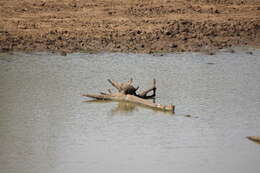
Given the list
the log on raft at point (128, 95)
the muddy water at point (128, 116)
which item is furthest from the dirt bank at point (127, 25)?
the log on raft at point (128, 95)

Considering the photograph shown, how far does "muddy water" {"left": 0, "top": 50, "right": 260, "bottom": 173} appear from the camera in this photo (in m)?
12.4

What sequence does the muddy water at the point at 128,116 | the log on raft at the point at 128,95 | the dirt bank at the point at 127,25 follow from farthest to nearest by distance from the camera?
the dirt bank at the point at 127,25
the log on raft at the point at 128,95
the muddy water at the point at 128,116

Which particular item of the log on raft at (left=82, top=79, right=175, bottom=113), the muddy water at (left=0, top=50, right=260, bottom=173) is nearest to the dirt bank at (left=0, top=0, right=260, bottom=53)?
the muddy water at (left=0, top=50, right=260, bottom=173)

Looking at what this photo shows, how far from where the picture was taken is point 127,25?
65.6 ft

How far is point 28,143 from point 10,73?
4.47 meters

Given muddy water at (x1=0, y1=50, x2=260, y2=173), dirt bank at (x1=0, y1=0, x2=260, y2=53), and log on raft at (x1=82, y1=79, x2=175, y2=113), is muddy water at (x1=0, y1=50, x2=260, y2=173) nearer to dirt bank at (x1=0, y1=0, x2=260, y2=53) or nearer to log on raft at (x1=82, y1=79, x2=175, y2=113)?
log on raft at (x1=82, y1=79, x2=175, y2=113)

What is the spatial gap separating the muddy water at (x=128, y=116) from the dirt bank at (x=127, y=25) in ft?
1.93

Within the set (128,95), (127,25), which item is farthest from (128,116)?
(127,25)

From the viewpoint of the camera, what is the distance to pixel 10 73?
1745 centimetres

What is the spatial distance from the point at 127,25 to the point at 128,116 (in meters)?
5.58

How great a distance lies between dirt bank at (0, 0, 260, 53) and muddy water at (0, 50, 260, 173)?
0.59 metres

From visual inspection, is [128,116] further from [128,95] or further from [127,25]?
[127,25]

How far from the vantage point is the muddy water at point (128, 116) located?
40.5ft

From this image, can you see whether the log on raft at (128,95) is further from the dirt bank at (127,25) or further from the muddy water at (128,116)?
Answer: the dirt bank at (127,25)
